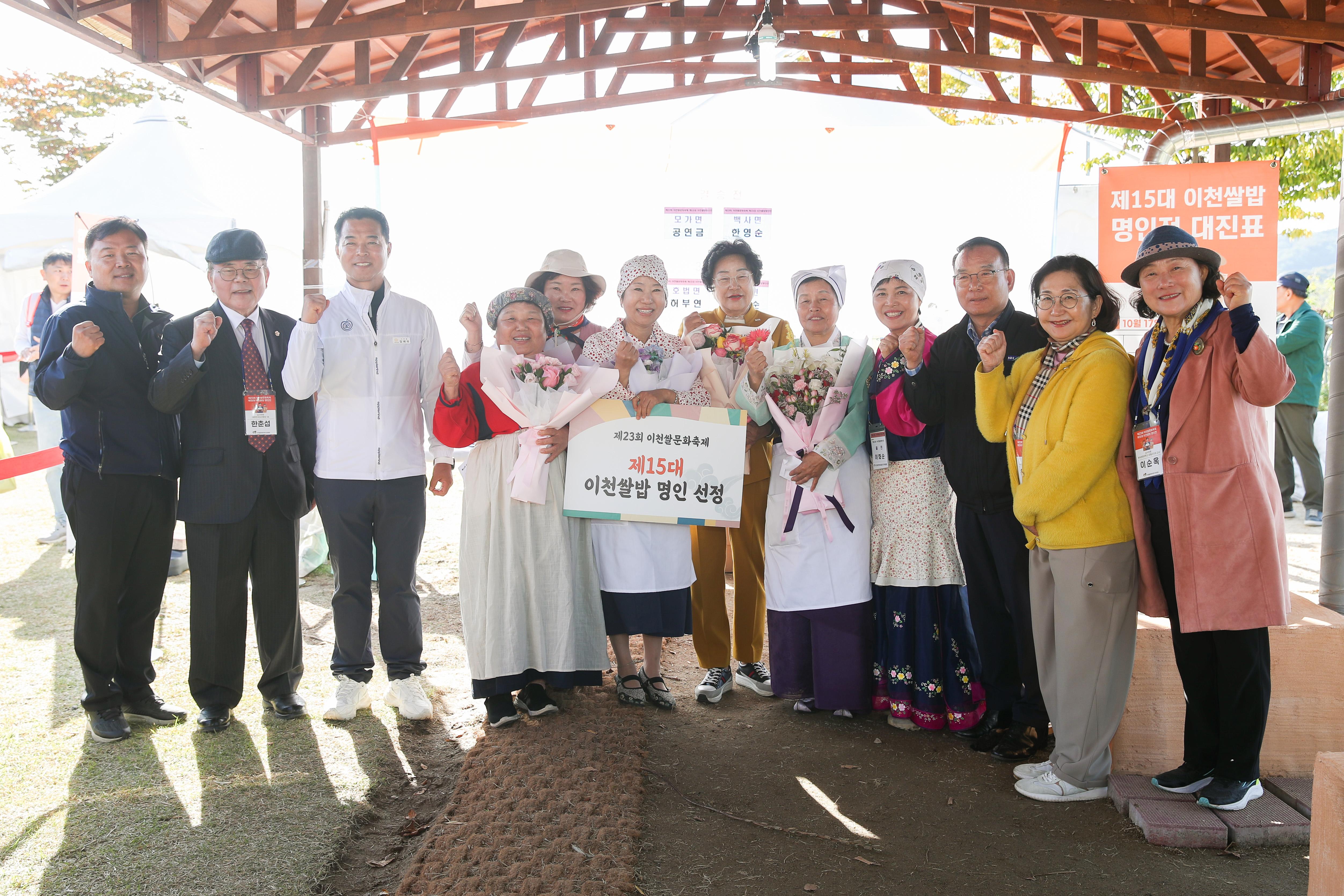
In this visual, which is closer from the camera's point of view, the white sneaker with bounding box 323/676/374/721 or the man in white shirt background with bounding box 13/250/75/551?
the white sneaker with bounding box 323/676/374/721

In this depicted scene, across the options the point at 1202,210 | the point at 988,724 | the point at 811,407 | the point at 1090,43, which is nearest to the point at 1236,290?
the point at 811,407

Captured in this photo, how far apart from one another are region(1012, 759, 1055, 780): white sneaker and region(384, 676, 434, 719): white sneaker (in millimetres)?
2428

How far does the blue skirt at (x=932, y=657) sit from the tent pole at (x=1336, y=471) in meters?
2.40

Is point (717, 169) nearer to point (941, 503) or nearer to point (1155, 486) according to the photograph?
point (941, 503)

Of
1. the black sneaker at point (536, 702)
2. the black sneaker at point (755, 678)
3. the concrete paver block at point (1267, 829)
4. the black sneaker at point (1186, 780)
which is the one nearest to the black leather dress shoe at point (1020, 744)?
the black sneaker at point (1186, 780)

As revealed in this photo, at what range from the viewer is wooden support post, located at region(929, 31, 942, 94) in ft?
25.3

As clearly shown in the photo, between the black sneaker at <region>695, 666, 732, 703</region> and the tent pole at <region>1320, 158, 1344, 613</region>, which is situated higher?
the tent pole at <region>1320, 158, 1344, 613</region>

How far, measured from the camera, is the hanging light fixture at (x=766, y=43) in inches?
235

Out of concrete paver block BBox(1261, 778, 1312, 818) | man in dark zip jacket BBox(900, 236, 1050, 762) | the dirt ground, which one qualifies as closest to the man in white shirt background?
the dirt ground

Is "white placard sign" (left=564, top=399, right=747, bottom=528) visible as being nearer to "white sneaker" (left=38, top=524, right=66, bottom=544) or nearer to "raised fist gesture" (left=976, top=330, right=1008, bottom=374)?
"raised fist gesture" (left=976, top=330, right=1008, bottom=374)

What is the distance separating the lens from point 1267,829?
275 centimetres

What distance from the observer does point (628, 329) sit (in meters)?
3.83

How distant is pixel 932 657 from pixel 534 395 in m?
1.96

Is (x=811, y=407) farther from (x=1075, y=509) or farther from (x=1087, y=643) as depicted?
(x=1087, y=643)
